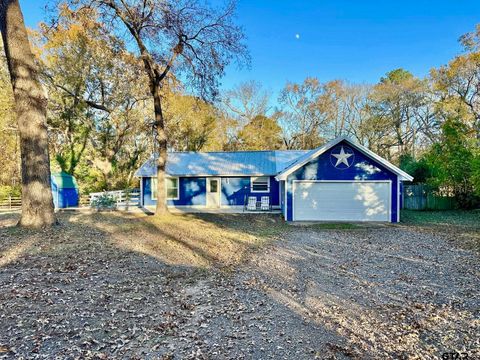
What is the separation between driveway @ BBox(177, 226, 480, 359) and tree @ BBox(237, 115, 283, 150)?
991 inches

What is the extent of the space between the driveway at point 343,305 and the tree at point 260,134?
25181mm

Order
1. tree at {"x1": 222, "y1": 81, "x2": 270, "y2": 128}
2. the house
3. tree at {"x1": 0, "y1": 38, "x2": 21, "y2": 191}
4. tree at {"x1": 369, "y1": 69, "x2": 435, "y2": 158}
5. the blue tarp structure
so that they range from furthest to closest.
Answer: tree at {"x1": 222, "y1": 81, "x2": 270, "y2": 128}, tree at {"x1": 369, "y1": 69, "x2": 435, "y2": 158}, tree at {"x1": 0, "y1": 38, "x2": 21, "y2": 191}, the blue tarp structure, the house

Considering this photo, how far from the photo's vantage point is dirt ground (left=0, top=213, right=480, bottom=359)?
3354mm

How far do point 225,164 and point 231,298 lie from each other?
16232mm

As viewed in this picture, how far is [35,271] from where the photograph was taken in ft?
18.0

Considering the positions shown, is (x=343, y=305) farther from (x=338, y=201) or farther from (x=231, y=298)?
(x=338, y=201)

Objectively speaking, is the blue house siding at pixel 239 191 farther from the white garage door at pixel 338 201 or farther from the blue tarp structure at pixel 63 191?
the blue tarp structure at pixel 63 191

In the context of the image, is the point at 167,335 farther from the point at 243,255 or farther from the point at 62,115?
the point at 62,115

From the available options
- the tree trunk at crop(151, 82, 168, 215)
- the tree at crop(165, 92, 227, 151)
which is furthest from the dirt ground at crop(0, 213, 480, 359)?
the tree at crop(165, 92, 227, 151)

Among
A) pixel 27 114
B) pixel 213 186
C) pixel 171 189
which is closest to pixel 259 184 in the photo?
pixel 213 186

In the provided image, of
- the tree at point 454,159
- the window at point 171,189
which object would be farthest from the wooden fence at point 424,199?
the window at point 171,189

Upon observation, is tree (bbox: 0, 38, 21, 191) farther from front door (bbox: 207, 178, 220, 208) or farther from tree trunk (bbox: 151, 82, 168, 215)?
front door (bbox: 207, 178, 220, 208)

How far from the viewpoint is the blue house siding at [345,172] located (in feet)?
46.8

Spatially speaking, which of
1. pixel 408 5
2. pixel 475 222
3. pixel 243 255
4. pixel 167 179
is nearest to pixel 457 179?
pixel 475 222
